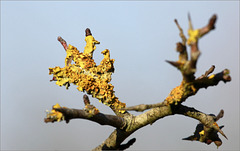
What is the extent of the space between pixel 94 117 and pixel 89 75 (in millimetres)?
778

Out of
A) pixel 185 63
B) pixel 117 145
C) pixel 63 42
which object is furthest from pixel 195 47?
pixel 63 42

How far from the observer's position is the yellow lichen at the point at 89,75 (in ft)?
10.9

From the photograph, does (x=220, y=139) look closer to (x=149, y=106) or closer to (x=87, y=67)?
(x=149, y=106)

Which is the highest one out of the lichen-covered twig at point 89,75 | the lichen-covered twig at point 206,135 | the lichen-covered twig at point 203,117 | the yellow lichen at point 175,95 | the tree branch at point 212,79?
the lichen-covered twig at point 89,75

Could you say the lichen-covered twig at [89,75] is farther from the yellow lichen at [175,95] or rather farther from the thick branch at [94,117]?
the yellow lichen at [175,95]

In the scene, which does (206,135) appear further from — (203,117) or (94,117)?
(94,117)

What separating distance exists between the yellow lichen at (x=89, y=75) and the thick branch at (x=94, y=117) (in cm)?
30

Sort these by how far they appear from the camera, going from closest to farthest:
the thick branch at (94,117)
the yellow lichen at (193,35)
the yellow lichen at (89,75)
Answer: the yellow lichen at (193,35) < the thick branch at (94,117) < the yellow lichen at (89,75)

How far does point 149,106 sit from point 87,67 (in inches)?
38.3

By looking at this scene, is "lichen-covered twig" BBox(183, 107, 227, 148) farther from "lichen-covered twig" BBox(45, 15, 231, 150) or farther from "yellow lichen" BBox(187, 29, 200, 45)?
"yellow lichen" BBox(187, 29, 200, 45)

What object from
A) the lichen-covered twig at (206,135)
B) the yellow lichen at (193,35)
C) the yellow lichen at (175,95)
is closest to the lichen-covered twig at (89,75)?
the yellow lichen at (175,95)

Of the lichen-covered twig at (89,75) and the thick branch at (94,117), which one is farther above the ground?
the lichen-covered twig at (89,75)

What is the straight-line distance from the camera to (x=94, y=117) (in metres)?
2.68

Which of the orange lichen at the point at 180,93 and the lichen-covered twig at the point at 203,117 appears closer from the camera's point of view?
the orange lichen at the point at 180,93
